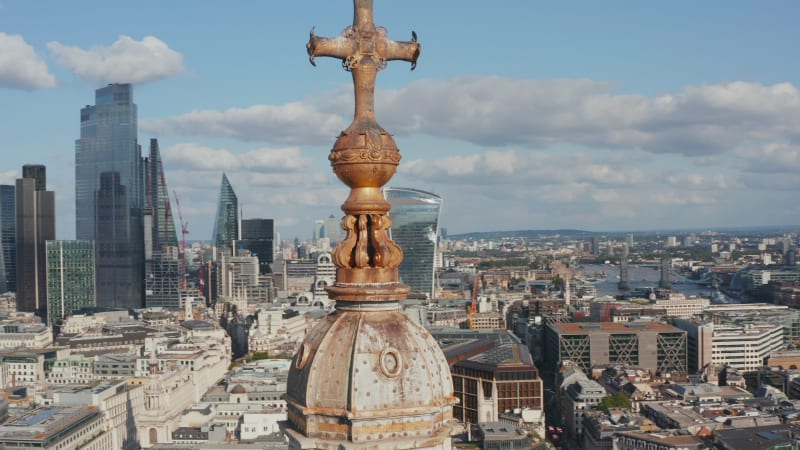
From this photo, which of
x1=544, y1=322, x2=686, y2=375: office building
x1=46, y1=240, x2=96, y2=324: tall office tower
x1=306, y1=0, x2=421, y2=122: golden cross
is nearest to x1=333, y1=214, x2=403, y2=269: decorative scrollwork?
x1=306, y1=0, x2=421, y2=122: golden cross

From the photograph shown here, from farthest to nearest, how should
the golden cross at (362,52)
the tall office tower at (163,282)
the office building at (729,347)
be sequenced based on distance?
1. the tall office tower at (163,282)
2. the office building at (729,347)
3. the golden cross at (362,52)

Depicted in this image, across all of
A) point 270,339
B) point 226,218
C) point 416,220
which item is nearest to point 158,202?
point 226,218

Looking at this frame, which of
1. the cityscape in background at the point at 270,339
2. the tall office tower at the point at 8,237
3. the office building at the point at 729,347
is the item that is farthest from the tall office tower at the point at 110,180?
the office building at the point at 729,347

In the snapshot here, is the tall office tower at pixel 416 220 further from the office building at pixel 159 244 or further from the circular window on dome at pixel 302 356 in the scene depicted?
the circular window on dome at pixel 302 356

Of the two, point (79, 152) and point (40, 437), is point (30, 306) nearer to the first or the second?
point (79, 152)

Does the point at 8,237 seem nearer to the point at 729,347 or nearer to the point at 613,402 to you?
the point at 729,347

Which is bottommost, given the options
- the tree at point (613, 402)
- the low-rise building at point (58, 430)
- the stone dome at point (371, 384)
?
the tree at point (613, 402)
